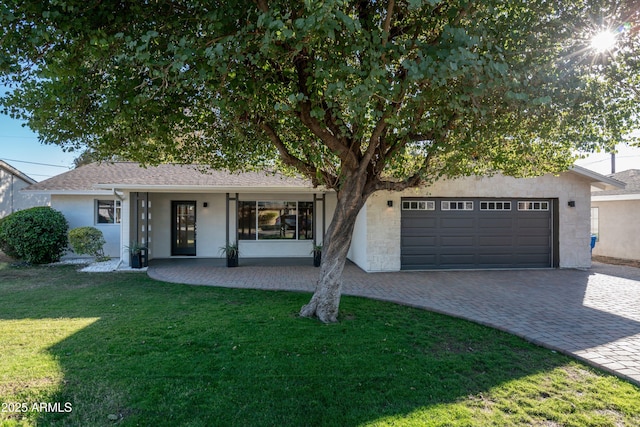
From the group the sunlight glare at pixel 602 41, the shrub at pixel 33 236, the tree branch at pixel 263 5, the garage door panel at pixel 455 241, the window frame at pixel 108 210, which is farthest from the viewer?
the window frame at pixel 108 210

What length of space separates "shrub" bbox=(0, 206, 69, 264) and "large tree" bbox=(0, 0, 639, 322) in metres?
8.37

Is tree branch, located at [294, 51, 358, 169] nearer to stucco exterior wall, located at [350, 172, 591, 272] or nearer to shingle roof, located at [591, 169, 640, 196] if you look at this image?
stucco exterior wall, located at [350, 172, 591, 272]

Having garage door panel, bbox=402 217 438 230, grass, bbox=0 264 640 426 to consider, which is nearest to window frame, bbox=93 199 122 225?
grass, bbox=0 264 640 426

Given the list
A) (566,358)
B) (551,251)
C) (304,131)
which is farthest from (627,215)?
(304,131)

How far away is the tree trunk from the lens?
5.95 m

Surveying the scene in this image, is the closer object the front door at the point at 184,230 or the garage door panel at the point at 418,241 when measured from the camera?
the garage door panel at the point at 418,241

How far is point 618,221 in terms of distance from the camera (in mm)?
15086

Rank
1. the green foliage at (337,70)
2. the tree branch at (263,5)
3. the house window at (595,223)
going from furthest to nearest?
the house window at (595,223), the tree branch at (263,5), the green foliage at (337,70)

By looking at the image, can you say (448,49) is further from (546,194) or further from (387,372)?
(546,194)

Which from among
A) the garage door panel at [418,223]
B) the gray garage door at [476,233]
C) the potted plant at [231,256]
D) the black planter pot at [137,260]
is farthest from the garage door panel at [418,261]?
the black planter pot at [137,260]

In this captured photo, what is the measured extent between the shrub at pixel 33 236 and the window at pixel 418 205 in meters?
11.9

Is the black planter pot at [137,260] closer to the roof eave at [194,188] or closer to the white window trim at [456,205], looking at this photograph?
the roof eave at [194,188]

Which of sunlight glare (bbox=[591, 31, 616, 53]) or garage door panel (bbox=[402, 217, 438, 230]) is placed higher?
Result: sunlight glare (bbox=[591, 31, 616, 53])

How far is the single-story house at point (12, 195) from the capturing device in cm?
2123
